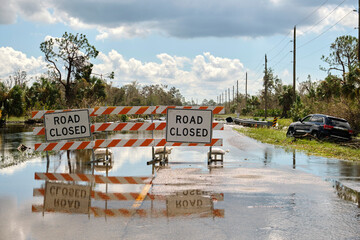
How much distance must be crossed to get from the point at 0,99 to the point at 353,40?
59.7 m

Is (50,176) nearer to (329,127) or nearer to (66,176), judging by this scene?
(66,176)

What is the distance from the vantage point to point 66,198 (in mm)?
8406

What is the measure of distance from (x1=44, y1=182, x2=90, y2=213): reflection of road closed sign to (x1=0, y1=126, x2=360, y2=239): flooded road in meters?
0.02

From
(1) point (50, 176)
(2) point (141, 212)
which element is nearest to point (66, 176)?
(1) point (50, 176)

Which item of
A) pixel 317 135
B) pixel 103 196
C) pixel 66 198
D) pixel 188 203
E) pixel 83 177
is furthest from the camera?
pixel 317 135

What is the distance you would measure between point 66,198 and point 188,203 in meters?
2.35

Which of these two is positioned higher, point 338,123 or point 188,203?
point 338,123

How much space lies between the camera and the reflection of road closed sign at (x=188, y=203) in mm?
7324

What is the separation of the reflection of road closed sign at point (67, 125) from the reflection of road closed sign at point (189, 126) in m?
2.51

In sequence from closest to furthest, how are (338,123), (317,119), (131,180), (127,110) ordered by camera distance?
(131,180), (127,110), (338,123), (317,119)

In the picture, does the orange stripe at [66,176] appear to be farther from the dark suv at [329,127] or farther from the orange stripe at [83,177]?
the dark suv at [329,127]

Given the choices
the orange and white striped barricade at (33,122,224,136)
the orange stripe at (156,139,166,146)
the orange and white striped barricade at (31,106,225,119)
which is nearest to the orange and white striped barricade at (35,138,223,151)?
the orange stripe at (156,139,166,146)

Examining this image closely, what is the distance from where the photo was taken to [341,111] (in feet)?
93.4

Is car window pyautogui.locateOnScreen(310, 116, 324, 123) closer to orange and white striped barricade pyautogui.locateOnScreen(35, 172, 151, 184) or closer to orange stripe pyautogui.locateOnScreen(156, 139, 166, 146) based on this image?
orange stripe pyautogui.locateOnScreen(156, 139, 166, 146)
